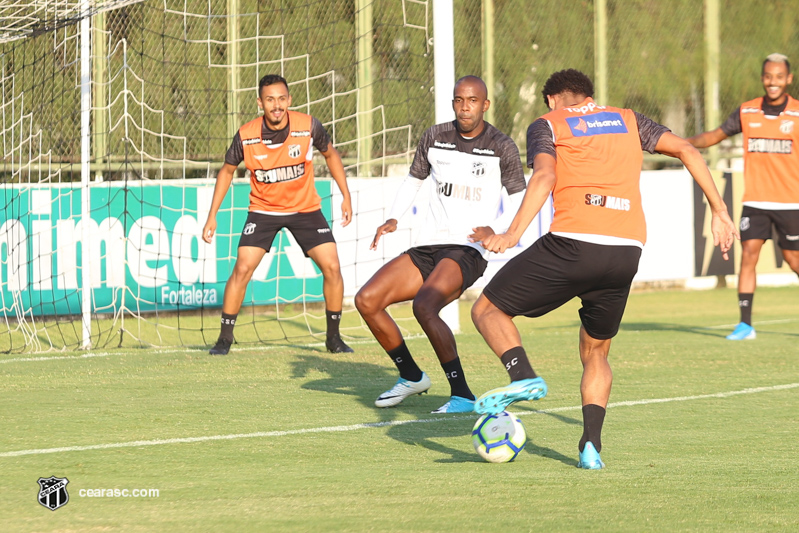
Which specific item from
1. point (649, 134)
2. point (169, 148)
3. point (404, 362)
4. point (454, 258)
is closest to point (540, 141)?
point (649, 134)

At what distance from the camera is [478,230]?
5.17m

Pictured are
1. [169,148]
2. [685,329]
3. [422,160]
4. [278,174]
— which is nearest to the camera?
[422,160]

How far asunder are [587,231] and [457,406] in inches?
82.8

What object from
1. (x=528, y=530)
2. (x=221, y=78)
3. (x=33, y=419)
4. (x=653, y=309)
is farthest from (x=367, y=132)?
(x=528, y=530)

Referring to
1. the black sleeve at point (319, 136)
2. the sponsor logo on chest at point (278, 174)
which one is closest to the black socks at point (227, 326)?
the sponsor logo on chest at point (278, 174)

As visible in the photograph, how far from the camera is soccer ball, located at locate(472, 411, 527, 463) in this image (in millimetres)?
5250

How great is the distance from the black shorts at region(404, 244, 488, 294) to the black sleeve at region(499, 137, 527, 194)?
469 mm

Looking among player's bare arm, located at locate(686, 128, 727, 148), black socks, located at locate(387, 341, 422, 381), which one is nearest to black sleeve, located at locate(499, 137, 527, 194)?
black socks, located at locate(387, 341, 422, 381)

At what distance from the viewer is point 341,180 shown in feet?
31.5

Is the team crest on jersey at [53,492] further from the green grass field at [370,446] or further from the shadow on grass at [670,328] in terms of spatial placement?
the shadow on grass at [670,328]

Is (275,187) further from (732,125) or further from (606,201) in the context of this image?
(606,201)

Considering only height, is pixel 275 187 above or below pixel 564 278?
above

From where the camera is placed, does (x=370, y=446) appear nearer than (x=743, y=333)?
Yes

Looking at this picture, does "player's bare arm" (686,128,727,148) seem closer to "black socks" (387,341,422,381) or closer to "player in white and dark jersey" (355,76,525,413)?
"player in white and dark jersey" (355,76,525,413)
